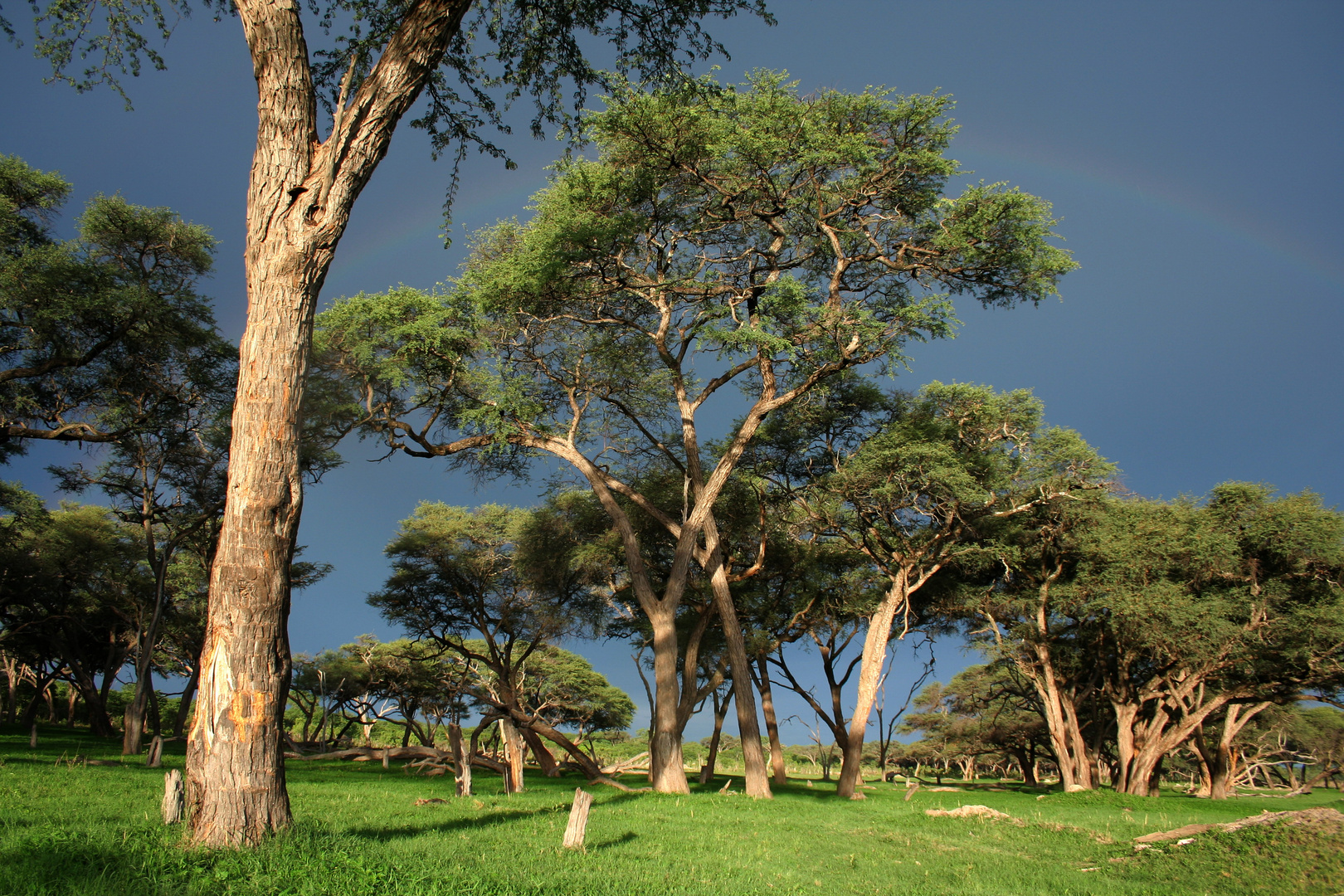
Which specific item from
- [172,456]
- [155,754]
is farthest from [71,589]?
[155,754]

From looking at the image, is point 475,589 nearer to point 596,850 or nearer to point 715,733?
point 715,733

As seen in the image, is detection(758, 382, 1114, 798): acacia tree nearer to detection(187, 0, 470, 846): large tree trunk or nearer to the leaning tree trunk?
the leaning tree trunk

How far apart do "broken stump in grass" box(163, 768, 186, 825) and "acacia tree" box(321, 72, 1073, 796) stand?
10918 millimetres

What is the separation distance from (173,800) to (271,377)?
4191 millimetres

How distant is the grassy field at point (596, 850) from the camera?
5.31 metres

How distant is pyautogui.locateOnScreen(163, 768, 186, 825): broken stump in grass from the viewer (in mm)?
6801

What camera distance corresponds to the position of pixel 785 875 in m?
7.87

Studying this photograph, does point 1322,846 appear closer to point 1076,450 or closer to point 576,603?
point 1076,450

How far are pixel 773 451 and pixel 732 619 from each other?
301 inches

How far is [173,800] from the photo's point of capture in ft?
22.7

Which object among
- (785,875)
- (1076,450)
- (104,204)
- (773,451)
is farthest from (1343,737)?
(104,204)

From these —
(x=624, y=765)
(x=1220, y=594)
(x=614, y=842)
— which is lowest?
(x=624, y=765)

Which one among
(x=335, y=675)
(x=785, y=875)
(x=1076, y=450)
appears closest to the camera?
(x=785, y=875)

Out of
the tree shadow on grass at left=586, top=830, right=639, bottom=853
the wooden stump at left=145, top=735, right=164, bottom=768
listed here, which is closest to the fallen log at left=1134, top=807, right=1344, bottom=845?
the tree shadow on grass at left=586, top=830, right=639, bottom=853
